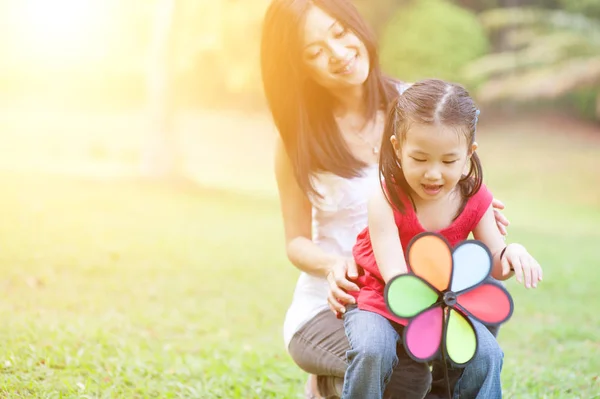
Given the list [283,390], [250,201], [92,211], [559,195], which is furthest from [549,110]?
[283,390]

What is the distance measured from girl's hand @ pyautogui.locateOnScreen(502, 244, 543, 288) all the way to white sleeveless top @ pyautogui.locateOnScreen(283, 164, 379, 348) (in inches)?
22.8

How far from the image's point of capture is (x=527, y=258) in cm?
175

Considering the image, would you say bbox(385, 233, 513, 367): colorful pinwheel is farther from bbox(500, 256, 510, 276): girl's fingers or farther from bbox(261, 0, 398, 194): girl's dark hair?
bbox(261, 0, 398, 194): girl's dark hair

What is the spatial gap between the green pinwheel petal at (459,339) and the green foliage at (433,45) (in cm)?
1184

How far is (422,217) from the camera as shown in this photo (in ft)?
6.02

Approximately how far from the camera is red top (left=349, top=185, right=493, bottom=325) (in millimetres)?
1806

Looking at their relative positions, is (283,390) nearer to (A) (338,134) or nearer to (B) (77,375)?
(B) (77,375)

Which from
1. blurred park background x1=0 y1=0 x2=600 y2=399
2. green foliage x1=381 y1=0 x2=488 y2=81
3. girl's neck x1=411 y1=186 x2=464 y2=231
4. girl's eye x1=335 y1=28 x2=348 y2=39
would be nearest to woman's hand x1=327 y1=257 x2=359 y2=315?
girl's neck x1=411 y1=186 x2=464 y2=231

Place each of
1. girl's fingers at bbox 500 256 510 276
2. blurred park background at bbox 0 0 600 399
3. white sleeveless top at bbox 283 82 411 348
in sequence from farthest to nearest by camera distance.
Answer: blurred park background at bbox 0 0 600 399, white sleeveless top at bbox 283 82 411 348, girl's fingers at bbox 500 256 510 276

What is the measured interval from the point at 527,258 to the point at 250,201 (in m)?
7.47

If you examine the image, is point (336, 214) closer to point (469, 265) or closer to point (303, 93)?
point (303, 93)

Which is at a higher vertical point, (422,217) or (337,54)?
(337,54)

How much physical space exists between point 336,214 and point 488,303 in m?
0.68

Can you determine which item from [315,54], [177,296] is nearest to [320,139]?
[315,54]
